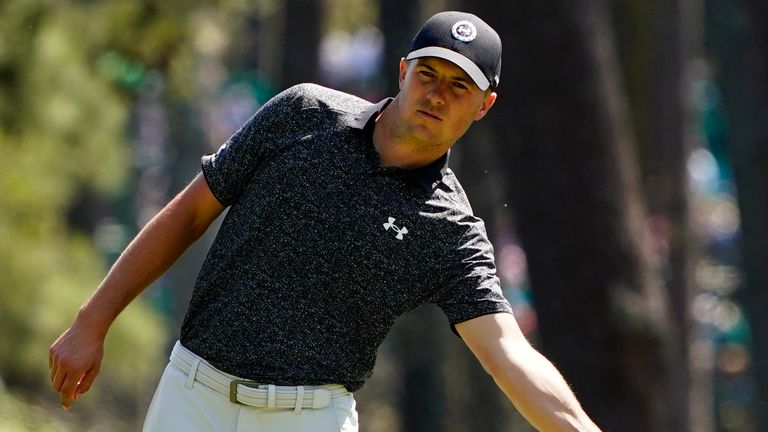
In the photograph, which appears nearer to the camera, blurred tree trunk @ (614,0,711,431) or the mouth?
the mouth

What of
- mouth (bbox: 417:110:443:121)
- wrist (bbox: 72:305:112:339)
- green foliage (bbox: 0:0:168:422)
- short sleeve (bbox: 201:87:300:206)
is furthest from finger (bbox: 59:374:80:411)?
green foliage (bbox: 0:0:168:422)

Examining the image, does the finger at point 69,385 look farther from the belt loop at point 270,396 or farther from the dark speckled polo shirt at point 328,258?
the belt loop at point 270,396

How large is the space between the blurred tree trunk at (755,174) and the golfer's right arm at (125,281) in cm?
950

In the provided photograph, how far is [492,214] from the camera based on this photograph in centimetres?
1966

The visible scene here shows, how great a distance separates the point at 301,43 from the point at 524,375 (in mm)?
14355

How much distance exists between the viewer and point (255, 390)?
4707mm

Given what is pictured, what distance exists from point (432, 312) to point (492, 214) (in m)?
1.46

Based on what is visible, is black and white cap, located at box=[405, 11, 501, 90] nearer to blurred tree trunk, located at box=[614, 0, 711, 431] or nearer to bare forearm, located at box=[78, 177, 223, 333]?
bare forearm, located at box=[78, 177, 223, 333]

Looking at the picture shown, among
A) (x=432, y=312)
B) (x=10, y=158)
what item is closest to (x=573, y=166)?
(x=10, y=158)

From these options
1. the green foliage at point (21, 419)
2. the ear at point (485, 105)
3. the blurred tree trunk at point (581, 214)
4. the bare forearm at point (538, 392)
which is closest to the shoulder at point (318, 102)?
the ear at point (485, 105)

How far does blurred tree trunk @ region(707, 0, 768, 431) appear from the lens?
45.2ft

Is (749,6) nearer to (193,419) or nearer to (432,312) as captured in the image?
(432,312)

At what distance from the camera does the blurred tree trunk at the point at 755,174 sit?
13.8 meters

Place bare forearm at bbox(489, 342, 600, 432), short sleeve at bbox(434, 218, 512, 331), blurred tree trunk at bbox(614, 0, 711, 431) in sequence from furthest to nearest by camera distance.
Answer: blurred tree trunk at bbox(614, 0, 711, 431) < short sleeve at bbox(434, 218, 512, 331) < bare forearm at bbox(489, 342, 600, 432)
